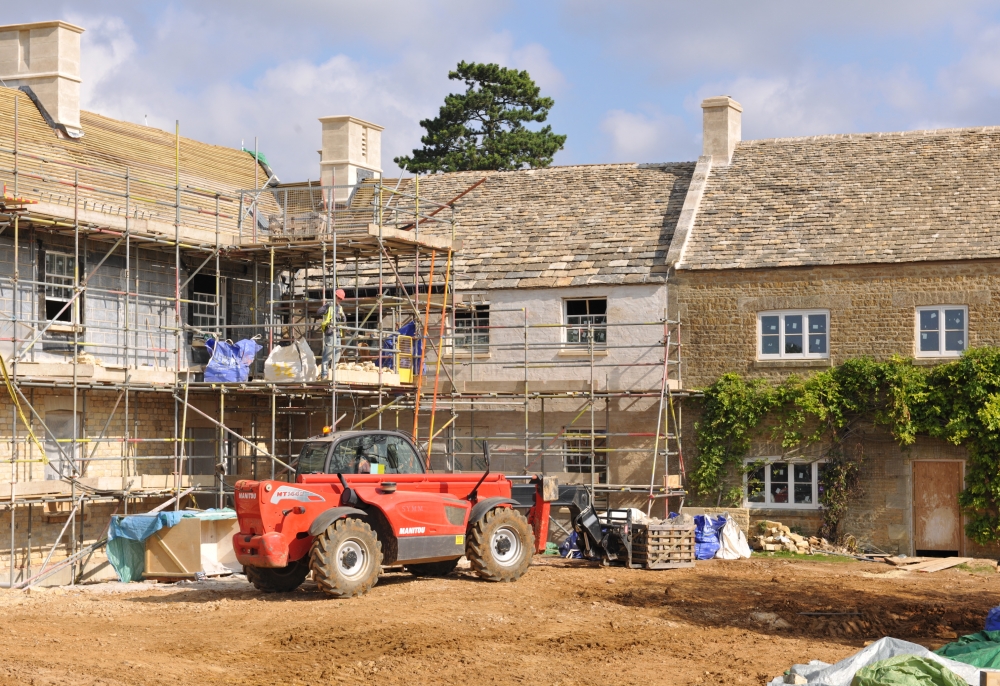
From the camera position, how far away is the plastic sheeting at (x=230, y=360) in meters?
23.6

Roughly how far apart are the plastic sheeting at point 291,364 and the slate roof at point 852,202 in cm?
791

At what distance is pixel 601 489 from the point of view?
25000mm

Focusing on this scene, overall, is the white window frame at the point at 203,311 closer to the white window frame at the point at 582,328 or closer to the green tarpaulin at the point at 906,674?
the white window frame at the point at 582,328

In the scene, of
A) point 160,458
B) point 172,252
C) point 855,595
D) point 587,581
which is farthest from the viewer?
point 172,252

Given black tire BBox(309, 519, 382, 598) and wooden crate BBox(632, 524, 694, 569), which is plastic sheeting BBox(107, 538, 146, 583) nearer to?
black tire BBox(309, 519, 382, 598)

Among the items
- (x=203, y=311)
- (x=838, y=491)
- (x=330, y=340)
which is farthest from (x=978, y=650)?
(x=203, y=311)

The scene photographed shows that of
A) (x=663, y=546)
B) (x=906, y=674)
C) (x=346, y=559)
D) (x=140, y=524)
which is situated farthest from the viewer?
(x=663, y=546)

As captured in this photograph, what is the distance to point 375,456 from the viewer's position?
59.9 ft

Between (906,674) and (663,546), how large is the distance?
11.1 m

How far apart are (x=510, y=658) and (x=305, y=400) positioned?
542 inches

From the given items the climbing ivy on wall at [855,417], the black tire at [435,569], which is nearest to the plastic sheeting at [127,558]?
the black tire at [435,569]

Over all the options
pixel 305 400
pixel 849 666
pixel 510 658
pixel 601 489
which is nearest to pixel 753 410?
pixel 601 489

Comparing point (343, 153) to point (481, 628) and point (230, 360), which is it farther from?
point (481, 628)

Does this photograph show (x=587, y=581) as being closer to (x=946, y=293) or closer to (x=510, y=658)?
(x=510, y=658)
